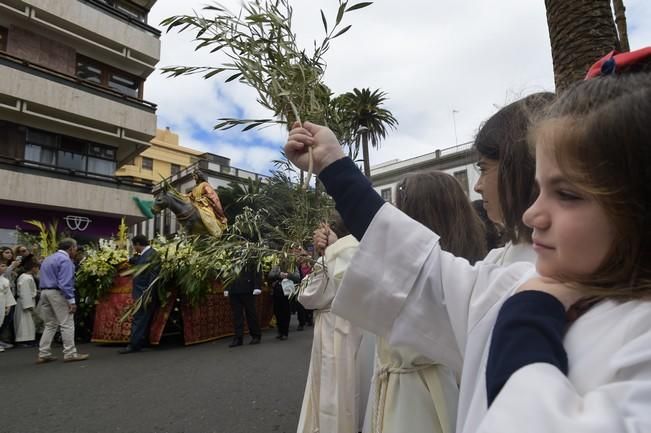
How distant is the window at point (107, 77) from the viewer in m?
17.4

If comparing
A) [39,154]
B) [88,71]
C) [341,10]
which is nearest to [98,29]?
[88,71]

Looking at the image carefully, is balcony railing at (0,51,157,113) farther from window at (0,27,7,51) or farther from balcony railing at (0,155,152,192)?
balcony railing at (0,155,152,192)

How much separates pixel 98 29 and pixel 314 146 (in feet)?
65.1

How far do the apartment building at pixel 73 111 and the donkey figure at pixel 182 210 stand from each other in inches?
399

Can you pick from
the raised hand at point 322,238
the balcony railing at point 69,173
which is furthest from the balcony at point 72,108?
the raised hand at point 322,238

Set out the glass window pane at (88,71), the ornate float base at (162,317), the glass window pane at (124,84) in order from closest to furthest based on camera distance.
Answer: the ornate float base at (162,317) < the glass window pane at (88,71) < the glass window pane at (124,84)

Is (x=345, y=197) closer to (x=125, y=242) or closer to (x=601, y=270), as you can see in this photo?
(x=601, y=270)

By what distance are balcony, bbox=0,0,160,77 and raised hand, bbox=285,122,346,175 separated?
1877cm

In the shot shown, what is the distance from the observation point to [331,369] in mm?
2908

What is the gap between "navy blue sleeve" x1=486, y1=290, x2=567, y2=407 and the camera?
60cm

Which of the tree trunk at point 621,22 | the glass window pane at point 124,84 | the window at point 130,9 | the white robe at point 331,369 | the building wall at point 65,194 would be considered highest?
the window at point 130,9

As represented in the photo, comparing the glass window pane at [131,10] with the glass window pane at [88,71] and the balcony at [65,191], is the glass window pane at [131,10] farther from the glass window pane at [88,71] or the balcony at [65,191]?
the balcony at [65,191]

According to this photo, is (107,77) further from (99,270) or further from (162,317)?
(162,317)

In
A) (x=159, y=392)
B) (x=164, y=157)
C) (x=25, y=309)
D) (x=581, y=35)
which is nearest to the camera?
(x=581, y=35)
